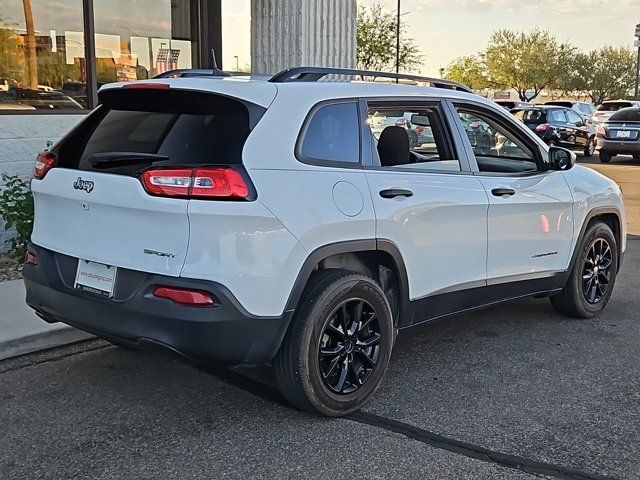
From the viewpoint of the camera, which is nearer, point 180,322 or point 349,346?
point 180,322

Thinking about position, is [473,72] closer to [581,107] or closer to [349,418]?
[581,107]

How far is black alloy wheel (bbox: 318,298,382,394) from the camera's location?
3.90 m

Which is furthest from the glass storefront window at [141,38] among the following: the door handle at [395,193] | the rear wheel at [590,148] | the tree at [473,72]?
the tree at [473,72]

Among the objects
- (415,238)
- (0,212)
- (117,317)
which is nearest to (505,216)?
(415,238)

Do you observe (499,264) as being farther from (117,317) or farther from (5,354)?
(5,354)

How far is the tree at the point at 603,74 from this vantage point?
5572 centimetres

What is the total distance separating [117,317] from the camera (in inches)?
140

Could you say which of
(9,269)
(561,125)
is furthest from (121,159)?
(561,125)

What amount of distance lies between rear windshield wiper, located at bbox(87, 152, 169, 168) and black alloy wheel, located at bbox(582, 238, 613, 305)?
12.2ft

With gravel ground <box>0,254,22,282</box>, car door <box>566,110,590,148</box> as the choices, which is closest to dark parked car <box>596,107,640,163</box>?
car door <box>566,110,590,148</box>

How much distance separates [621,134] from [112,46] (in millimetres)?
15981

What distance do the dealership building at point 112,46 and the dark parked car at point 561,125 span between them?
12847mm

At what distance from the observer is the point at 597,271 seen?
5969mm

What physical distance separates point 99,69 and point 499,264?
5758 mm
